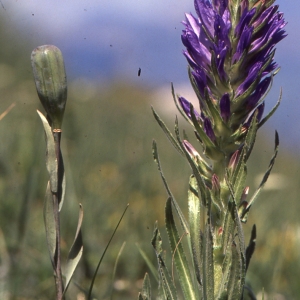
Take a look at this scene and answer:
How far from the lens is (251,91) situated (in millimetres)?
1178

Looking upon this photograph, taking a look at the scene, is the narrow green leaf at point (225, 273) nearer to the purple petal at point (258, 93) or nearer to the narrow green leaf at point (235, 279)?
the narrow green leaf at point (235, 279)

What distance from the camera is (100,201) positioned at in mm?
2850

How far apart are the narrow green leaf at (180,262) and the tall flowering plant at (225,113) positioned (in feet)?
0.20

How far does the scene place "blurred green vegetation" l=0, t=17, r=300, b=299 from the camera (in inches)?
80.3

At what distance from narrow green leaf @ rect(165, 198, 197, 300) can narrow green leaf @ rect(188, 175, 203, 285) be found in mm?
42

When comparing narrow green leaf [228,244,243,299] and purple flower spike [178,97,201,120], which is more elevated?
purple flower spike [178,97,201,120]

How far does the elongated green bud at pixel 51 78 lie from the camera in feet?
3.94

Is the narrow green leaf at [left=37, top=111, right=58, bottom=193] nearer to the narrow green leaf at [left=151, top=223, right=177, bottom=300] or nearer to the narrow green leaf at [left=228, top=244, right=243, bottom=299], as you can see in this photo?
the narrow green leaf at [left=151, top=223, right=177, bottom=300]

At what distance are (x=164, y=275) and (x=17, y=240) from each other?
39.5 inches

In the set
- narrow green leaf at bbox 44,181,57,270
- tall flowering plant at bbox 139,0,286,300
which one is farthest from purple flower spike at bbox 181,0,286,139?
narrow green leaf at bbox 44,181,57,270

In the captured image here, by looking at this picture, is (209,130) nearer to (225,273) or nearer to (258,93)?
(258,93)

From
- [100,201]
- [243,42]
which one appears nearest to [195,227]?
[243,42]

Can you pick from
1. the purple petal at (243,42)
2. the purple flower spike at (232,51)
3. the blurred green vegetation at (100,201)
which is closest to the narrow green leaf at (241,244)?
the purple flower spike at (232,51)

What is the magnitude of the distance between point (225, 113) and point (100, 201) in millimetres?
1773
